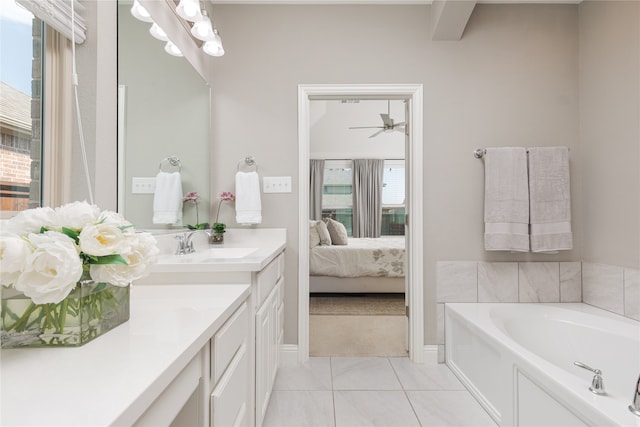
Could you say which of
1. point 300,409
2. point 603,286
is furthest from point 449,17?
point 300,409

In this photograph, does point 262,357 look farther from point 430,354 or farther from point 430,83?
point 430,83

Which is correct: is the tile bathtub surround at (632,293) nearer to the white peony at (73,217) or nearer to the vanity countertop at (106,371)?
the vanity countertop at (106,371)

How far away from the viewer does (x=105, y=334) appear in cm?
69

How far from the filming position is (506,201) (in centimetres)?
226

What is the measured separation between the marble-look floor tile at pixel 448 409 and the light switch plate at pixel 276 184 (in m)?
1.53

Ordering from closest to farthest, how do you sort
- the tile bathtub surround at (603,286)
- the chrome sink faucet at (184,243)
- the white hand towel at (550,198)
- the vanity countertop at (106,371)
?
the vanity countertop at (106,371) → the chrome sink faucet at (184,243) → the tile bathtub surround at (603,286) → the white hand towel at (550,198)

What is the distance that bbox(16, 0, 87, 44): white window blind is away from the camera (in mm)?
927

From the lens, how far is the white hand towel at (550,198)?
7.34 ft

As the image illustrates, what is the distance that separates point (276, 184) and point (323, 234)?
1908 mm

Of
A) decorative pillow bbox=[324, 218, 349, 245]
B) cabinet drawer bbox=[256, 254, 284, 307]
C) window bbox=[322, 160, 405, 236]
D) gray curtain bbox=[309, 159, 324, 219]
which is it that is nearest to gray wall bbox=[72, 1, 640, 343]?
cabinet drawer bbox=[256, 254, 284, 307]

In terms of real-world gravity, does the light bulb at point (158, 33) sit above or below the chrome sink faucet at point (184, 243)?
above

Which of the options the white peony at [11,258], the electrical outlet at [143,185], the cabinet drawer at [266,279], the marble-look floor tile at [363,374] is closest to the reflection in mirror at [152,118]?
the electrical outlet at [143,185]

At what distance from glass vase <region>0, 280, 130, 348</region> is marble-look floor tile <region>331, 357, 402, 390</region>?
169 centimetres

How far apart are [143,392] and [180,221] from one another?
1.61 meters
